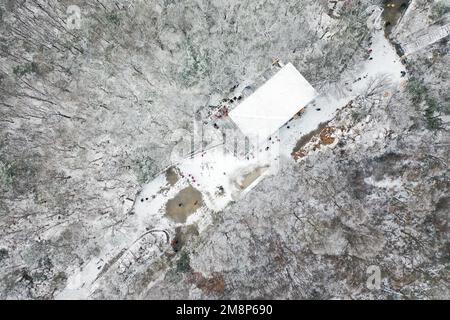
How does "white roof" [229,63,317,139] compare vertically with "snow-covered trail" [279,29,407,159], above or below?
above

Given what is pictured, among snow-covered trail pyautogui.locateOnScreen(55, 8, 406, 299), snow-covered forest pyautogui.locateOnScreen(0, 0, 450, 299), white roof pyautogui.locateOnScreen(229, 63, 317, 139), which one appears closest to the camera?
white roof pyautogui.locateOnScreen(229, 63, 317, 139)

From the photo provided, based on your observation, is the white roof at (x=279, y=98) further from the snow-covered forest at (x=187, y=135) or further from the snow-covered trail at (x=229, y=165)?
the snow-covered trail at (x=229, y=165)

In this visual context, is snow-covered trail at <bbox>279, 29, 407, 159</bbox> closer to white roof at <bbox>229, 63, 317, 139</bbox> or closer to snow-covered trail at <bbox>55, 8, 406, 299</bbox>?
snow-covered trail at <bbox>55, 8, 406, 299</bbox>

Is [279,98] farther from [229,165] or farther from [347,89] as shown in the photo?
[229,165]

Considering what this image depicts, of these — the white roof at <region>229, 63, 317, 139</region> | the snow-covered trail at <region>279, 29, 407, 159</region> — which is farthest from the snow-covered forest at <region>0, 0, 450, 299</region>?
the white roof at <region>229, 63, 317, 139</region>
